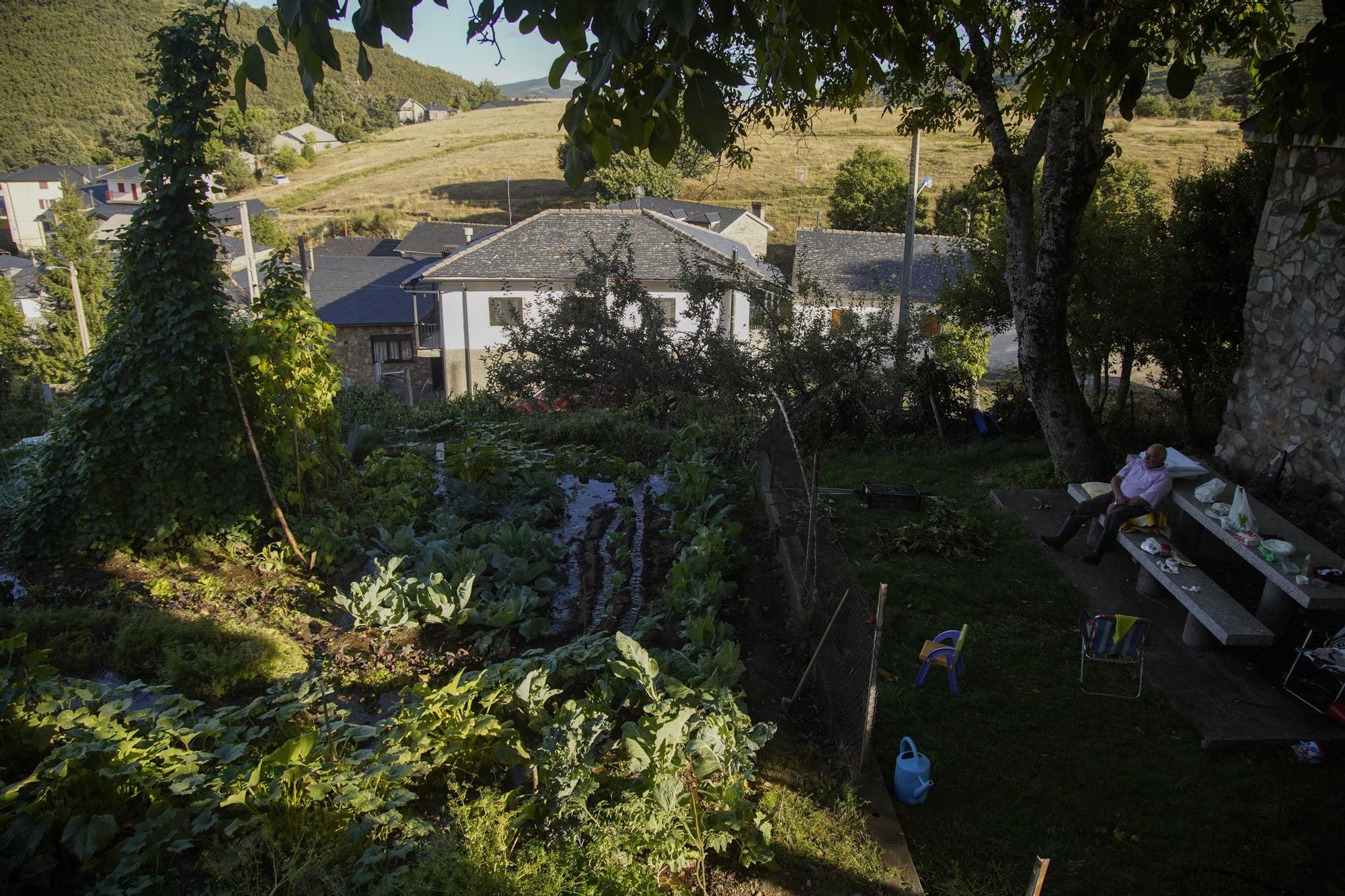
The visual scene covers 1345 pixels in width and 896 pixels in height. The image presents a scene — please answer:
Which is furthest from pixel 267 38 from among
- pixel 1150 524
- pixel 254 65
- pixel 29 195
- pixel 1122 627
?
pixel 29 195

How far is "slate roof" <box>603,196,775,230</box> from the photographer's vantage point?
39.3m

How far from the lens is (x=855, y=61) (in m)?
2.91

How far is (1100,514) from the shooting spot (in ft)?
23.2

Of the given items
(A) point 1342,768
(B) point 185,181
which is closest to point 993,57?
(A) point 1342,768

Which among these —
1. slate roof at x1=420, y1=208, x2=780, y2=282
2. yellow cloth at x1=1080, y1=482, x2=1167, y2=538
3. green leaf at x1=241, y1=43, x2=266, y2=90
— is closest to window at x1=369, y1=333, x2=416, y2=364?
slate roof at x1=420, y1=208, x2=780, y2=282

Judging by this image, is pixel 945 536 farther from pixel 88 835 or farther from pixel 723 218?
pixel 723 218

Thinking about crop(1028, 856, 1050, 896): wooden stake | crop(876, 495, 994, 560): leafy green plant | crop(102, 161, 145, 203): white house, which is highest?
crop(102, 161, 145, 203): white house

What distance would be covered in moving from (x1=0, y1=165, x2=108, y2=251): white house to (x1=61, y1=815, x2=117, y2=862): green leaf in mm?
74314

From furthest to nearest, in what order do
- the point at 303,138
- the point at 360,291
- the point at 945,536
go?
the point at 303,138 < the point at 360,291 < the point at 945,536

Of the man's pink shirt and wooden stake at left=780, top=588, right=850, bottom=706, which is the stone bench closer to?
the man's pink shirt

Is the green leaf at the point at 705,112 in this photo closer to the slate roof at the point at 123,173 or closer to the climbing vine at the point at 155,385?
the climbing vine at the point at 155,385

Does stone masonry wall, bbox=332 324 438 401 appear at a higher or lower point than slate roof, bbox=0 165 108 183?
lower

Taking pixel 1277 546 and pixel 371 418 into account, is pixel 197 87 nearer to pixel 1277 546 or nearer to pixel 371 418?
pixel 371 418

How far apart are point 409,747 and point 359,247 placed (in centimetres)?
4359
